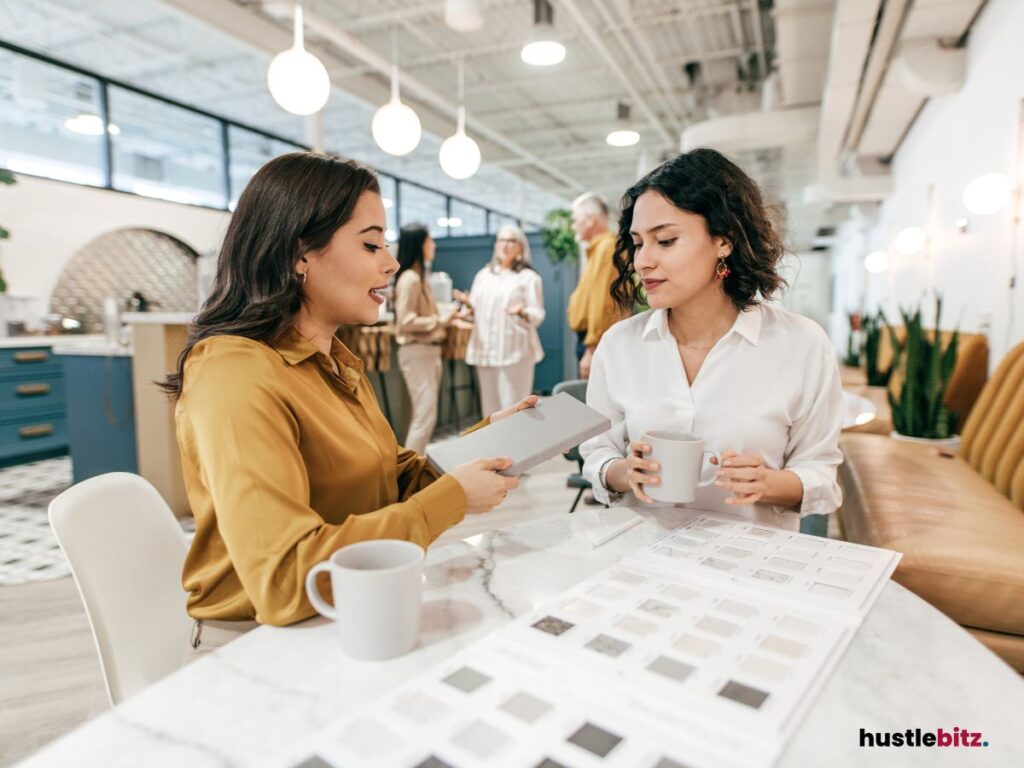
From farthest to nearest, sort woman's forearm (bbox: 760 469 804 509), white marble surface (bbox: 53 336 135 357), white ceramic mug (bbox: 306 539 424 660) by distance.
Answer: white marble surface (bbox: 53 336 135 357)
woman's forearm (bbox: 760 469 804 509)
white ceramic mug (bbox: 306 539 424 660)

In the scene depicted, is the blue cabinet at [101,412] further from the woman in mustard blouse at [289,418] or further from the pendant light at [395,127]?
the woman in mustard blouse at [289,418]

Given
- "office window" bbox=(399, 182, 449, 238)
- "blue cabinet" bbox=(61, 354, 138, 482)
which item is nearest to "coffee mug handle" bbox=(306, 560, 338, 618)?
"blue cabinet" bbox=(61, 354, 138, 482)

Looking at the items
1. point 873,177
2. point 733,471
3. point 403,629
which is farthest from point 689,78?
point 403,629

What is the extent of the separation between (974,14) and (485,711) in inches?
215

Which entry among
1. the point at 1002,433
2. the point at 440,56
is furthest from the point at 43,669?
the point at 440,56

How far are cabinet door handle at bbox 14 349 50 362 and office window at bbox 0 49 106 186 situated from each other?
5.43 ft

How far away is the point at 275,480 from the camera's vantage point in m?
0.81

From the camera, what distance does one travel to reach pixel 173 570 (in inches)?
46.6

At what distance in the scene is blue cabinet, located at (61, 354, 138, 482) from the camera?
3686mm

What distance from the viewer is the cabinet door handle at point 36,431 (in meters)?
5.09

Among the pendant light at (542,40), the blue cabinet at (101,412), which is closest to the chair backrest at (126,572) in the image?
the blue cabinet at (101,412)

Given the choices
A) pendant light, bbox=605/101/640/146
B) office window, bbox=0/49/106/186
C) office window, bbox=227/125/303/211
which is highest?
office window, bbox=227/125/303/211

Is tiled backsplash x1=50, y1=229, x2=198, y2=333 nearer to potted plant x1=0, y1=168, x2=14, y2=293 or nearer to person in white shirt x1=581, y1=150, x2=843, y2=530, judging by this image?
potted plant x1=0, y1=168, x2=14, y2=293

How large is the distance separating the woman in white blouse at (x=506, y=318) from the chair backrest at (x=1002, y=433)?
2.47 meters
